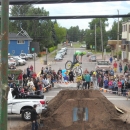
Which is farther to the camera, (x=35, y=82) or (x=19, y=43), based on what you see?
(x=19, y=43)

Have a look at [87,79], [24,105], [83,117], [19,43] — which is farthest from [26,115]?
[19,43]

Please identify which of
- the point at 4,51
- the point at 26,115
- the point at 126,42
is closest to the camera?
the point at 4,51

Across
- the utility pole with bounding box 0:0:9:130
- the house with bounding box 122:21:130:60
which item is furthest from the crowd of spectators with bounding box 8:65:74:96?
the house with bounding box 122:21:130:60

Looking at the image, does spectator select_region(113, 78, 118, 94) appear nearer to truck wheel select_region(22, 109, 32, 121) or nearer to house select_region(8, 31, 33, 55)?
truck wheel select_region(22, 109, 32, 121)

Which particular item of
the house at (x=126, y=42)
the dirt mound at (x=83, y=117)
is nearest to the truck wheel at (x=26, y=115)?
the dirt mound at (x=83, y=117)

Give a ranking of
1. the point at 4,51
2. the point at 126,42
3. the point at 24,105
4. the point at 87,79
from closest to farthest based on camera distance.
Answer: the point at 4,51 < the point at 24,105 < the point at 87,79 < the point at 126,42

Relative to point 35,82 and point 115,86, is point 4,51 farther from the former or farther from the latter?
point 115,86

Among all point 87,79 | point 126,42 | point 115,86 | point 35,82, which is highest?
point 126,42

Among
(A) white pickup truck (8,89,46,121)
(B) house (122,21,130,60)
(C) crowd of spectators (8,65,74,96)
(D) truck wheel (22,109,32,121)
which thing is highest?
(B) house (122,21,130,60)

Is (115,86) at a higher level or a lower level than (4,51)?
lower

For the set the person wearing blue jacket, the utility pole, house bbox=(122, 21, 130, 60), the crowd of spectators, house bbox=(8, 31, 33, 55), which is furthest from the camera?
house bbox=(8, 31, 33, 55)

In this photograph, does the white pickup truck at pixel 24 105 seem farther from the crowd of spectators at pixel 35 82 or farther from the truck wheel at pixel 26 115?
the crowd of spectators at pixel 35 82

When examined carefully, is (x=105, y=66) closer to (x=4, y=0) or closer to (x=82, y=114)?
(x=82, y=114)

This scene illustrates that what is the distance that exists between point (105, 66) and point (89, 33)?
246 ft
